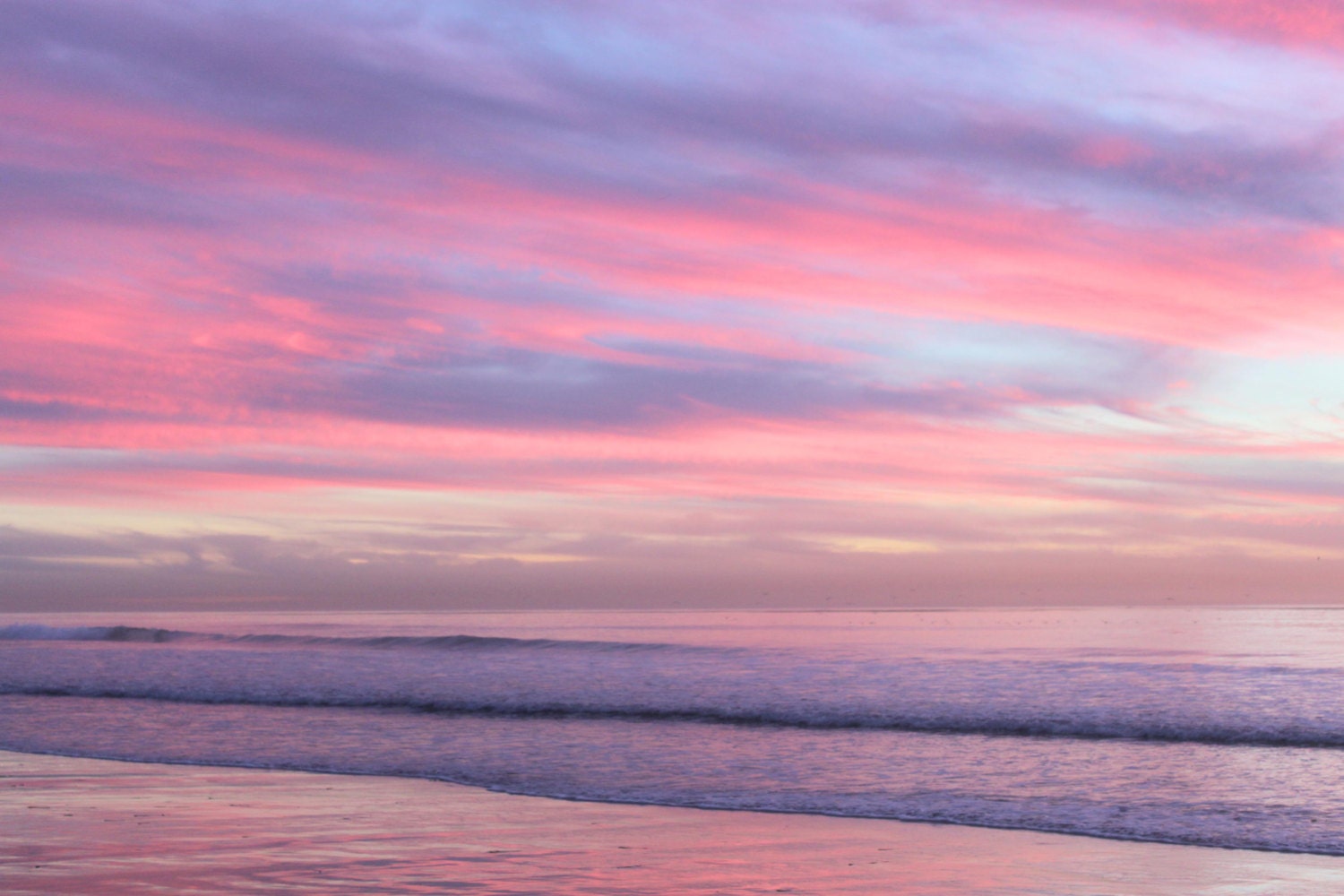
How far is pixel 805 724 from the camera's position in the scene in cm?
2095

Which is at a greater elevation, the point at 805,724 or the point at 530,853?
the point at 530,853

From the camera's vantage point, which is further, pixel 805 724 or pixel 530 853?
pixel 805 724

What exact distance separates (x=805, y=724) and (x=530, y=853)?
40.6 ft

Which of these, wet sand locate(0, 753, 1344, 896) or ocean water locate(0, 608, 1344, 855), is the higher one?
wet sand locate(0, 753, 1344, 896)

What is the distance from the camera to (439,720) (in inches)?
885

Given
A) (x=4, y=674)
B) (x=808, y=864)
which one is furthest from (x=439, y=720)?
(x=4, y=674)

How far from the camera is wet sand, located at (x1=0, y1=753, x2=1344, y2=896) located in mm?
8094

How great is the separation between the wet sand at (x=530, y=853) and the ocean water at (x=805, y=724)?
1064mm

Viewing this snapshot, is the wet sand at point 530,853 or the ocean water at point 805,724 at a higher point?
the wet sand at point 530,853

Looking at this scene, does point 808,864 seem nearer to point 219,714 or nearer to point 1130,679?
point 219,714

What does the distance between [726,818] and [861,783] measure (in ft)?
10.2

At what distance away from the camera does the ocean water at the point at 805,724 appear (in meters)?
12.8

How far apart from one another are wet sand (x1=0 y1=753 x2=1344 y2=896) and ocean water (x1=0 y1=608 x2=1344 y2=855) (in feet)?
3.49

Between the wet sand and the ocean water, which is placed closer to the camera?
the wet sand
